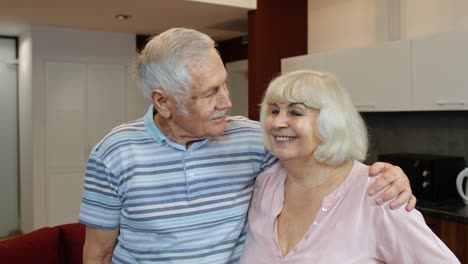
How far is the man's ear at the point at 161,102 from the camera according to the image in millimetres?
1433

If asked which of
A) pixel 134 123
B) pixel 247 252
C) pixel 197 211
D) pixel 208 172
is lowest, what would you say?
pixel 247 252

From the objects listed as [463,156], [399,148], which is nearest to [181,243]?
[463,156]

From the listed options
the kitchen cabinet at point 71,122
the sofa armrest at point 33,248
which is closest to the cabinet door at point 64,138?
the kitchen cabinet at point 71,122

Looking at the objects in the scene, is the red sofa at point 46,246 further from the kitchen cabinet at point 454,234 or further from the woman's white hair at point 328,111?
the kitchen cabinet at point 454,234

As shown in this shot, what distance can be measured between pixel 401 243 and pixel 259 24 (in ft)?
11.3

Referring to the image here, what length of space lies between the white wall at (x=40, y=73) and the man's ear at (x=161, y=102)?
4.45 meters

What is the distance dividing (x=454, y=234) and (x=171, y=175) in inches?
84.6

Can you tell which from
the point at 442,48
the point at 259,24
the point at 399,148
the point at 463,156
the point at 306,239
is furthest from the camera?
the point at 259,24

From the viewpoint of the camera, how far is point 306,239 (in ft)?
4.58

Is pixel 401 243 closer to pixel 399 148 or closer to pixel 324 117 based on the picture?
pixel 324 117

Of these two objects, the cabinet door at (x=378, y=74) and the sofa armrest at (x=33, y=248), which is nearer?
the sofa armrest at (x=33, y=248)

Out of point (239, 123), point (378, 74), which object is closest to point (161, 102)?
point (239, 123)

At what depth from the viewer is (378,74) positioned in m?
3.57

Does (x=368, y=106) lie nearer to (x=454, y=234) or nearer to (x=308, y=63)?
(x=308, y=63)
